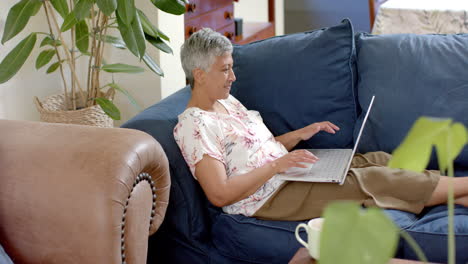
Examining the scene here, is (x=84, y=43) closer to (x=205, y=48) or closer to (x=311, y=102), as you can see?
(x=205, y=48)

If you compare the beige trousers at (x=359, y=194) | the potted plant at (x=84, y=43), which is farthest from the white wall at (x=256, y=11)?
the beige trousers at (x=359, y=194)

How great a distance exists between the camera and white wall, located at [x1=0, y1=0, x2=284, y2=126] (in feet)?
8.21

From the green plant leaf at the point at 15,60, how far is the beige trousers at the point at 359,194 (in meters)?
0.97

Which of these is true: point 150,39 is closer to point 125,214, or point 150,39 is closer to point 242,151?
point 242,151

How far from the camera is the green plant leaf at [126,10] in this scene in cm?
213

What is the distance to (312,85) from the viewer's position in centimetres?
223

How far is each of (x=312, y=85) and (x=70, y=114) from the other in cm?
87

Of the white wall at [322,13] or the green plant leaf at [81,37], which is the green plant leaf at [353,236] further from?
the white wall at [322,13]

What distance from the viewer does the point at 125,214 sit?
5.06 ft

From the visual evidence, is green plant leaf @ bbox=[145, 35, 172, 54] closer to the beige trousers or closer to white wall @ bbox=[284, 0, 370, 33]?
the beige trousers

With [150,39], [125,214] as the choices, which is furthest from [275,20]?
[125,214]

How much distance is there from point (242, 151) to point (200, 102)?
21 cm

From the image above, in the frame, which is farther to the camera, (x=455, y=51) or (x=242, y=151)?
(x=455, y=51)

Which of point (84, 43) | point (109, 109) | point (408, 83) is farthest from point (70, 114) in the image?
point (408, 83)
